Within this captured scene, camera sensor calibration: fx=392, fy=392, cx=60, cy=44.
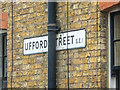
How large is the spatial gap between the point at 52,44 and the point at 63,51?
0.25 meters

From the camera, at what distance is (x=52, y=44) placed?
7289 millimetres

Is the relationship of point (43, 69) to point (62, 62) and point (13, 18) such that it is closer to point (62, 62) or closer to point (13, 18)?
point (62, 62)

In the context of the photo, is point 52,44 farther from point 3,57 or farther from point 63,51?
point 3,57

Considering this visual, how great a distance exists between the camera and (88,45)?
22.1 ft

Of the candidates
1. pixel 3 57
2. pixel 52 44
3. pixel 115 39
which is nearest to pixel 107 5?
pixel 115 39

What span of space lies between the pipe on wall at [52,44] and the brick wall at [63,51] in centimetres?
10

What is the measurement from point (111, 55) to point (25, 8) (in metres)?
2.44

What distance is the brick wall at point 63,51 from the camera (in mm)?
6586

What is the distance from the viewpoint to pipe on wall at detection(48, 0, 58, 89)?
722cm

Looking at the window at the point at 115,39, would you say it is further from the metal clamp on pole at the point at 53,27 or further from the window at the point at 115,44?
the metal clamp on pole at the point at 53,27

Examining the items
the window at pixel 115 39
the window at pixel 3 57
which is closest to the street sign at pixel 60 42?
the window at pixel 115 39

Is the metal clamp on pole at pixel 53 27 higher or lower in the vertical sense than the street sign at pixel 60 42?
higher

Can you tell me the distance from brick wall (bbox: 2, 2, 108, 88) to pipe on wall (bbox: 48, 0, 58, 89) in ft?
0.32

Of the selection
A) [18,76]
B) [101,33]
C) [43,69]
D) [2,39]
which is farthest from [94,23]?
[2,39]
